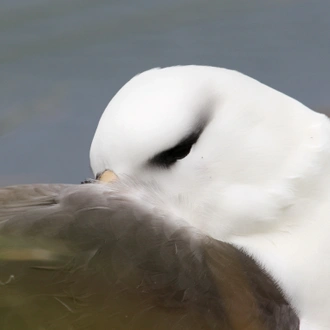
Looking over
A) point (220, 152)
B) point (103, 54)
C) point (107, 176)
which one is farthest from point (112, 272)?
point (103, 54)

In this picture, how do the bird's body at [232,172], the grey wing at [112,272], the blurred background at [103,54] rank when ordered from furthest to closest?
the blurred background at [103,54] < the bird's body at [232,172] < the grey wing at [112,272]

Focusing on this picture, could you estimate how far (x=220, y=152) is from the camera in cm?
219

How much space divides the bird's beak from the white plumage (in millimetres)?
15

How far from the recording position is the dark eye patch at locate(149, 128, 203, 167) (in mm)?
2152

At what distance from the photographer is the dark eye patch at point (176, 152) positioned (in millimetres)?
2152

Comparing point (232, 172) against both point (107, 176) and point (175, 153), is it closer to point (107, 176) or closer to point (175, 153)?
point (175, 153)

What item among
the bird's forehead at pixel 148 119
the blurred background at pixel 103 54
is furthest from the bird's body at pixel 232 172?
the blurred background at pixel 103 54

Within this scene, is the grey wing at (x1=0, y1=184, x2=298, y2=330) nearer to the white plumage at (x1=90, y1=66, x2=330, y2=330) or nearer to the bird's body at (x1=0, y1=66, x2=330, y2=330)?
the bird's body at (x1=0, y1=66, x2=330, y2=330)

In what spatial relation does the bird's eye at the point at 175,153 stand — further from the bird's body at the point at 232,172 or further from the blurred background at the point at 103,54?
the blurred background at the point at 103,54

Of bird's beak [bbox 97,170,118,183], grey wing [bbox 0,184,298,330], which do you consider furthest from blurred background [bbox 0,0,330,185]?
grey wing [bbox 0,184,298,330]

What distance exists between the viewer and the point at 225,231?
88.2 inches

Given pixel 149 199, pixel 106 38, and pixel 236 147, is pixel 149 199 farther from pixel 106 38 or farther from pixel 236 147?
pixel 106 38

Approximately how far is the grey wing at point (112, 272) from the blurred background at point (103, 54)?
1.48 m

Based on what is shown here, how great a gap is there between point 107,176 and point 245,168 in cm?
33
